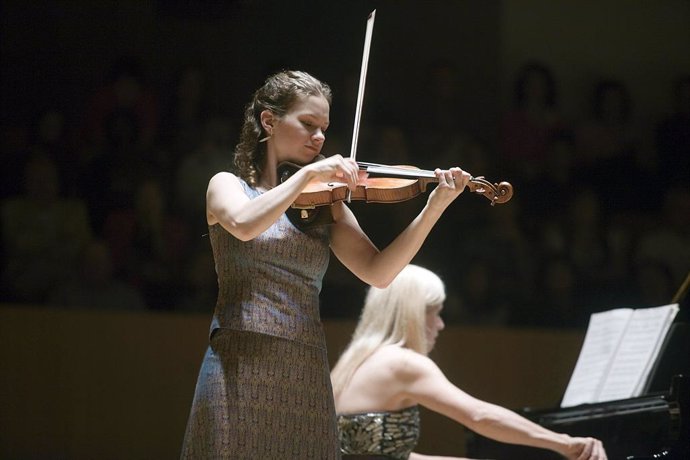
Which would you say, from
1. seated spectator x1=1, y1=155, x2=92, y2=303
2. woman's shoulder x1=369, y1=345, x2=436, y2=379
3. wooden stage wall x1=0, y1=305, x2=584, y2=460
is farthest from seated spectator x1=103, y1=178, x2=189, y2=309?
woman's shoulder x1=369, y1=345, x2=436, y2=379

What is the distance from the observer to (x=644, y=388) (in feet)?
10.2

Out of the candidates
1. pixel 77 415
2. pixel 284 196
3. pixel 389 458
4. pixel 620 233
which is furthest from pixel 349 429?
pixel 620 233

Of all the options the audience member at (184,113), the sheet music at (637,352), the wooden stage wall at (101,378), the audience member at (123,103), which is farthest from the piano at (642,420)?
the audience member at (123,103)

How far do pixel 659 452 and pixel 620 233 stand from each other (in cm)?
280

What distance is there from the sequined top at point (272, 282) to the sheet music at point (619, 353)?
1.28 m

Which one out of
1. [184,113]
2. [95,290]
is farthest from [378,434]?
[184,113]

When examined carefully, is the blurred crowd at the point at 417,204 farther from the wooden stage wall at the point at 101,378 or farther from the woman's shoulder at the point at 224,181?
the woman's shoulder at the point at 224,181

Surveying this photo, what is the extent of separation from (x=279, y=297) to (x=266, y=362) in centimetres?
13

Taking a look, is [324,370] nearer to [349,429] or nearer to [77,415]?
[349,429]

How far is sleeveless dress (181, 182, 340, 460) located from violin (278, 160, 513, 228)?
0.05 meters

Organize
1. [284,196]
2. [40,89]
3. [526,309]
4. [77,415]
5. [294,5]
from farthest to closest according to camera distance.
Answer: [294,5] < [40,89] < [526,309] < [77,415] < [284,196]

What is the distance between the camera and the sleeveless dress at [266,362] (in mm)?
2074

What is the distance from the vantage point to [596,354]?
329 cm

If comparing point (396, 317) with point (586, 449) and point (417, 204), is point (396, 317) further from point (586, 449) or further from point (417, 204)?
point (417, 204)
